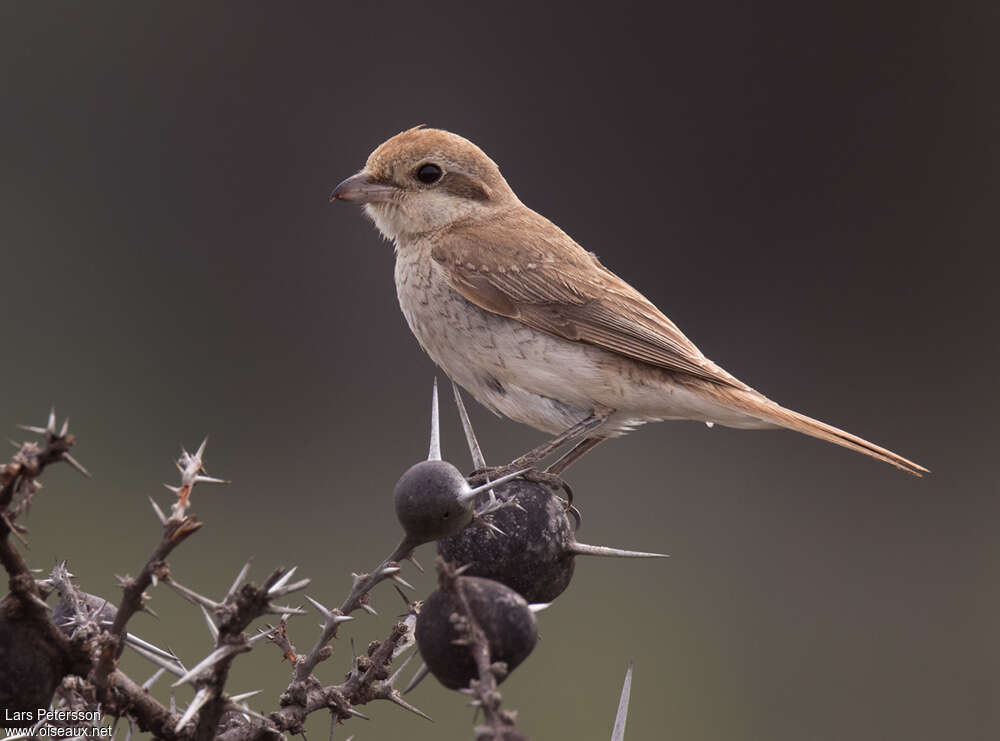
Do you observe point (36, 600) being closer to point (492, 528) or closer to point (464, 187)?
point (492, 528)

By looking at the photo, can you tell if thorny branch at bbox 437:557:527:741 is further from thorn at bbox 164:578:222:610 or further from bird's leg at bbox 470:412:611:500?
bird's leg at bbox 470:412:611:500

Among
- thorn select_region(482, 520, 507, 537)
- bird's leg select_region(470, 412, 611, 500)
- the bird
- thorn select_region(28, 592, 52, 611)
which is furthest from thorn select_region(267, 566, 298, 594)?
the bird

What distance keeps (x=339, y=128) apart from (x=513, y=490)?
20.8 ft

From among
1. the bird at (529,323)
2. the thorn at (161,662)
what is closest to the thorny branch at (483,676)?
the thorn at (161,662)

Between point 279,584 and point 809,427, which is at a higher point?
point 809,427

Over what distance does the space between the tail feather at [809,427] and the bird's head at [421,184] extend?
123 centimetres

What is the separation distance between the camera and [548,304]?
3871 millimetres

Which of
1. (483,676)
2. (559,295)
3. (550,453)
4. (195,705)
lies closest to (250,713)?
(195,705)

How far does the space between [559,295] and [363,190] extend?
0.75 meters

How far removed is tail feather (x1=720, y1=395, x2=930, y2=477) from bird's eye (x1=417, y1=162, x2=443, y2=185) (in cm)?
130

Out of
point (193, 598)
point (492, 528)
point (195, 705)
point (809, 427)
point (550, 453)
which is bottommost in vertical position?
point (195, 705)

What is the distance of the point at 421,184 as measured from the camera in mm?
4113

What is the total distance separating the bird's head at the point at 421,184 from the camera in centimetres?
404

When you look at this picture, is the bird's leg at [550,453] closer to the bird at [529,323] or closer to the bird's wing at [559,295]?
the bird at [529,323]
